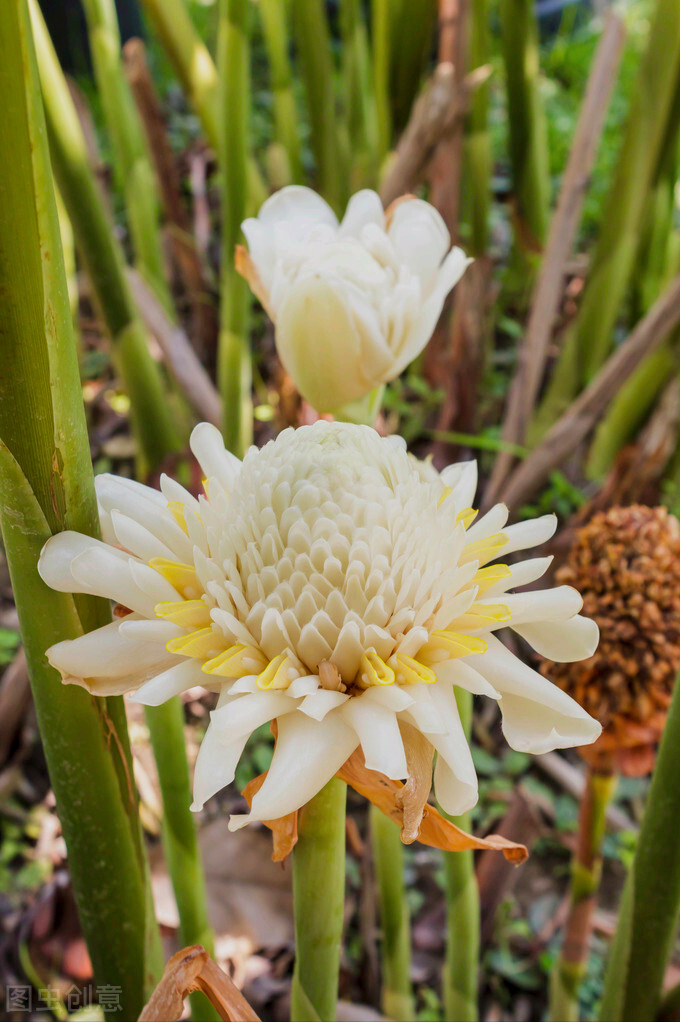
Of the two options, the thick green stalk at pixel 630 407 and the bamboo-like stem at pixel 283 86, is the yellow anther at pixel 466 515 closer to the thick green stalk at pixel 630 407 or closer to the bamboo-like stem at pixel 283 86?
the thick green stalk at pixel 630 407

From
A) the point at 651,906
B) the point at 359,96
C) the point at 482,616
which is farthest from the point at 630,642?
the point at 359,96

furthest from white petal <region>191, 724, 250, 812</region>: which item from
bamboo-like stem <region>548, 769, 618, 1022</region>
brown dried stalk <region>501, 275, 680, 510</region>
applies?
brown dried stalk <region>501, 275, 680, 510</region>

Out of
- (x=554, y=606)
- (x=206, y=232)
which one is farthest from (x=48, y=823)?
(x=206, y=232)

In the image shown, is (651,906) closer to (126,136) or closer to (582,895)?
(582,895)

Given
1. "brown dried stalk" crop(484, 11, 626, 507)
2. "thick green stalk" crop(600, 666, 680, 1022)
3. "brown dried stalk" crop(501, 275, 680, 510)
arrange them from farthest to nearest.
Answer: "brown dried stalk" crop(484, 11, 626, 507)
"brown dried stalk" crop(501, 275, 680, 510)
"thick green stalk" crop(600, 666, 680, 1022)

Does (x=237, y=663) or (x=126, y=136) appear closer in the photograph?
(x=237, y=663)

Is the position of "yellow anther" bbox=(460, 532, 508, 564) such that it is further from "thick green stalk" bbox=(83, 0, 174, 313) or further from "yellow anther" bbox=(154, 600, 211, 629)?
"thick green stalk" bbox=(83, 0, 174, 313)
